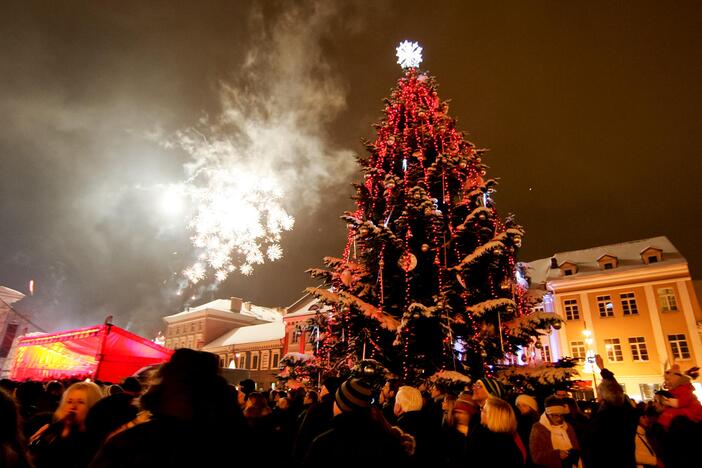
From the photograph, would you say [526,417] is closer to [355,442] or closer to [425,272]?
[355,442]

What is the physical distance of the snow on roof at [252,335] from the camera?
5081 cm

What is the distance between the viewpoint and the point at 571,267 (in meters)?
35.2

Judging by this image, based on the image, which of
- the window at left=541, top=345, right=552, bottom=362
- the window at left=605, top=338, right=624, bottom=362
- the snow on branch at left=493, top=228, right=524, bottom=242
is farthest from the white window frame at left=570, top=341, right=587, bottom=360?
the snow on branch at left=493, top=228, right=524, bottom=242

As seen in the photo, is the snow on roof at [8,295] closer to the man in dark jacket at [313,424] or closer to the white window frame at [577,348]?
the man in dark jacket at [313,424]

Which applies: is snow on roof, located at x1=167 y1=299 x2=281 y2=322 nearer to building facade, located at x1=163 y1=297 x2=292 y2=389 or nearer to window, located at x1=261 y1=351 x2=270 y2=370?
building facade, located at x1=163 y1=297 x2=292 y2=389

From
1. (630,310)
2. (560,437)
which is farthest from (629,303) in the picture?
(560,437)

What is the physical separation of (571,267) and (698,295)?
9.51 meters

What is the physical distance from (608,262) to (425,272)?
2894cm

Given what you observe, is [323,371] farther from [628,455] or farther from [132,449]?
[132,449]

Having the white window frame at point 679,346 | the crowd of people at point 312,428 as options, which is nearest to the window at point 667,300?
the white window frame at point 679,346

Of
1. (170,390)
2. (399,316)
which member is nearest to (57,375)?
(399,316)

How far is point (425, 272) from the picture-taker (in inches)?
489

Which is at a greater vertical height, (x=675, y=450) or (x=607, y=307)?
(x=607, y=307)

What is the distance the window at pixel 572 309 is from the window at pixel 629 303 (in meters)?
3.28
